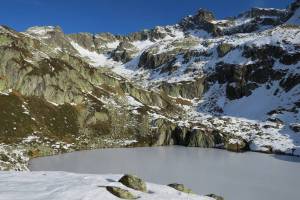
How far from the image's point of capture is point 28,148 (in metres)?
93.2

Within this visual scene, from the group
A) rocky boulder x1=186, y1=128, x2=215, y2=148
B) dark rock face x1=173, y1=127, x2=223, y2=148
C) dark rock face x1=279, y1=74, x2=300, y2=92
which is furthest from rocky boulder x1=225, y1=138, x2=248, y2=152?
dark rock face x1=279, y1=74, x2=300, y2=92

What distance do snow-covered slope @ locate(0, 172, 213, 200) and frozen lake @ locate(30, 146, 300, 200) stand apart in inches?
849

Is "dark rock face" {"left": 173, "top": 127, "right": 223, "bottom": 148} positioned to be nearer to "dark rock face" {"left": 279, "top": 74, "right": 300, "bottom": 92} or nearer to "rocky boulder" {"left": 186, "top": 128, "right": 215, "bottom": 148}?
"rocky boulder" {"left": 186, "top": 128, "right": 215, "bottom": 148}

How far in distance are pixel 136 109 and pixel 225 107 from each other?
200ft

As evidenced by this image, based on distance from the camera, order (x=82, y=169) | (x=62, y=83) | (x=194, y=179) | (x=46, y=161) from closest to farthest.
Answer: (x=194, y=179) → (x=82, y=169) → (x=46, y=161) → (x=62, y=83)

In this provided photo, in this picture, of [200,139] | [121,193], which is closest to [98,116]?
[200,139]

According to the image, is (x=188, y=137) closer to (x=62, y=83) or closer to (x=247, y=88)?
(x=62, y=83)

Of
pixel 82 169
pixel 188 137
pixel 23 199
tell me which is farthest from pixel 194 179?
pixel 188 137

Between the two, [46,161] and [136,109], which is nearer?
[46,161]

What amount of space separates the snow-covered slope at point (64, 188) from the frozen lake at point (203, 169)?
70.7ft

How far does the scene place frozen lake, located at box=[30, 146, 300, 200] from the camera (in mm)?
60094

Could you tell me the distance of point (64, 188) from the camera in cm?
3014

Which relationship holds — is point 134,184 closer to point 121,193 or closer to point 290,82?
point 121,193

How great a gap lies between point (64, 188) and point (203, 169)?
54314 millimetres
